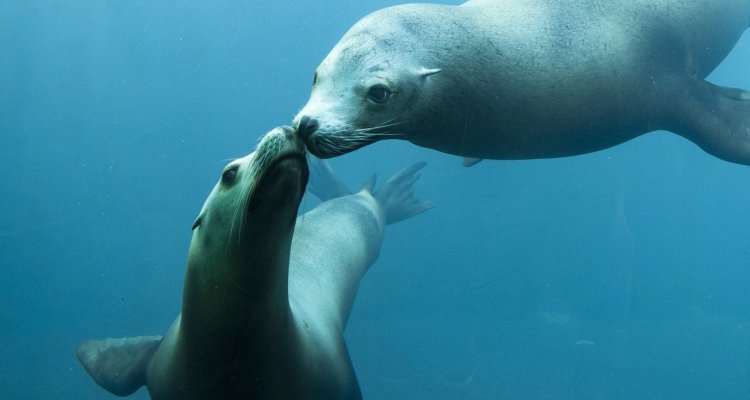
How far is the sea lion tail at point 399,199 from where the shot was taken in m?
6.27

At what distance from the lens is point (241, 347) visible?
1.90 metres

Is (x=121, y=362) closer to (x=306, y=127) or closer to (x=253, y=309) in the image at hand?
(x=253, y=309)

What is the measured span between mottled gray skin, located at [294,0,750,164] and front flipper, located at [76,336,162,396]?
1.76 meters

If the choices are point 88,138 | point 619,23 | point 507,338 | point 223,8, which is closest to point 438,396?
point 507,338

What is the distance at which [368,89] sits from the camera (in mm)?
2422

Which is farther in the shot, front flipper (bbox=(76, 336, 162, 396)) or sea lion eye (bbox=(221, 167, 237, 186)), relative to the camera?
front flipper (bbox=(76, 336, 162, 396))

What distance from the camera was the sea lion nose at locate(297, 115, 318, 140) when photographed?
2.07 meters

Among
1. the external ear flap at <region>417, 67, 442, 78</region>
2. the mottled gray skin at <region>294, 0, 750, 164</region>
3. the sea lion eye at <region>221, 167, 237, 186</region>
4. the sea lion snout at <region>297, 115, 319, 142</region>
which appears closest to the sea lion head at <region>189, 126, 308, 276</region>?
the sea lion eye at <region>221, 167, 237, 186</region>

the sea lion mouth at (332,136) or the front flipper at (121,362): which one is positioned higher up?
the sea lion mouth at (332,136)

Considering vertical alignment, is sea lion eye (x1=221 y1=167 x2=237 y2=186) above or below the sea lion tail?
above

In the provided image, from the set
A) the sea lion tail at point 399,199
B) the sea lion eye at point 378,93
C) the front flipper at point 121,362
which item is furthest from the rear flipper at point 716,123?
the front flipper at point 121,362

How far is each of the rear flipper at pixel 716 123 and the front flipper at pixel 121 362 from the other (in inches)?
137

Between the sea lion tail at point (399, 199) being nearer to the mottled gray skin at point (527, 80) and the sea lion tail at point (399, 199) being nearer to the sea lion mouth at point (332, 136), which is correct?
the mottled gray skin at point (527, 80)

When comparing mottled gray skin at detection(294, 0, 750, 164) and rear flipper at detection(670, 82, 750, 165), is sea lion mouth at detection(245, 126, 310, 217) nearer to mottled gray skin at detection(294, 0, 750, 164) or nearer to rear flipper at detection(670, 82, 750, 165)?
mottled gray skin at detection(294, 0, 750, 164)
